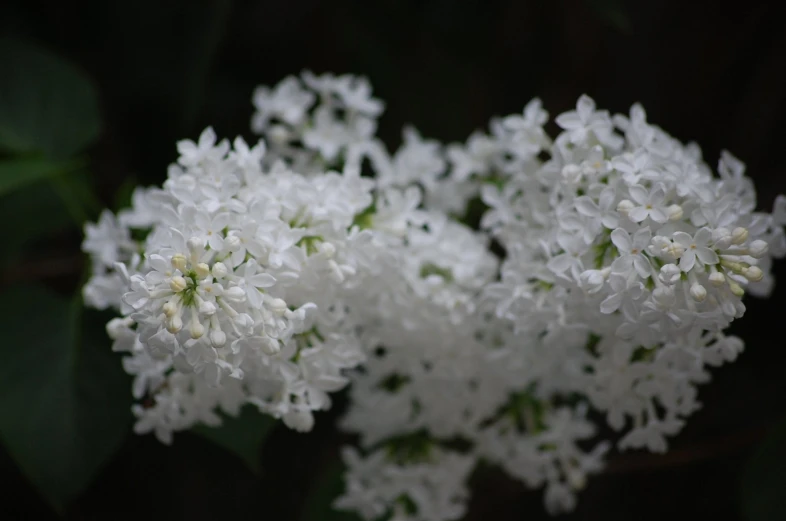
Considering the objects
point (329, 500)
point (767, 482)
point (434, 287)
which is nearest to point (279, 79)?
point (434, 287)

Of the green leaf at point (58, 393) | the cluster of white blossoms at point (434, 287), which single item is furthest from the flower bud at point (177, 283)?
the green leaf at point (58, 393)

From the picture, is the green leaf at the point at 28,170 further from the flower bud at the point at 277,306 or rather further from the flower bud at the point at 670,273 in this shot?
the flower bud at the point at 670,273

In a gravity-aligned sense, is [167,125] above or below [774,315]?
above

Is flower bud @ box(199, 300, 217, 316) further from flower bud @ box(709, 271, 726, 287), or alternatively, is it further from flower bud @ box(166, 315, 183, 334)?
flower bud @ box(709, 271, 726, 287)

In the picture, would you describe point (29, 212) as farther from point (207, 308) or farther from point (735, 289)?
point (735, 289)

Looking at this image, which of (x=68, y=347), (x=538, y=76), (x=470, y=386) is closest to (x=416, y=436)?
(x=470, y=386)

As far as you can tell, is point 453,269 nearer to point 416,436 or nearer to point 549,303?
point 549,303
